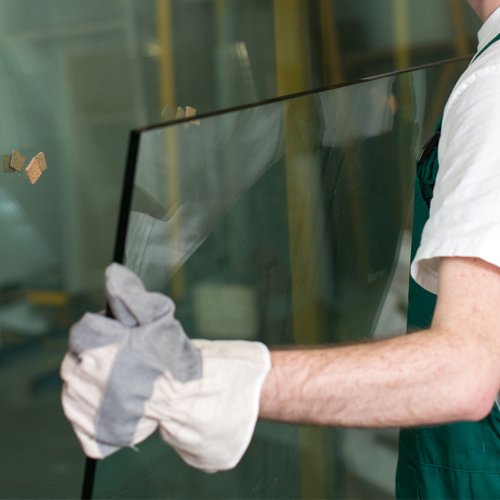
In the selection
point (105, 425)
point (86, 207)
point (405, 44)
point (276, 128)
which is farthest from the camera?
point (405, 44)

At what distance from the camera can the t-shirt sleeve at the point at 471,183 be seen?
49 centimetres

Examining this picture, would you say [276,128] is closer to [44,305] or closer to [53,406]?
[44,305]

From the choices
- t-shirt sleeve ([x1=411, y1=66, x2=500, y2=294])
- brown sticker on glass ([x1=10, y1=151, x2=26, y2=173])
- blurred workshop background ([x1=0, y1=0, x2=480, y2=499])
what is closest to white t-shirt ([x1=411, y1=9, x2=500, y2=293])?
t-shirt sleeve ([x1=411, y1=66, x2=500, y2=294])

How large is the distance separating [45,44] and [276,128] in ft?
1.49

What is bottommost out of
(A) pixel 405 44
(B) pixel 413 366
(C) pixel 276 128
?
(B) pixel 413 366

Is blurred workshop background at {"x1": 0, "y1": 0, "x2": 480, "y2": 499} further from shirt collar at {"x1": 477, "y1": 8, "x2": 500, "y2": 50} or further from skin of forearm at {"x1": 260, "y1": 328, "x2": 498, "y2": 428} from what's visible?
skin of forearm at {"x1": 260, "y1": 328, "x2": 498, "y2": 428}

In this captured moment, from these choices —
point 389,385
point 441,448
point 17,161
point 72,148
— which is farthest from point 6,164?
point 441,448

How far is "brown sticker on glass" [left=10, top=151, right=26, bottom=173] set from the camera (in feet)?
2.66

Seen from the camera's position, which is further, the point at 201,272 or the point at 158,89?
the point at 158,89

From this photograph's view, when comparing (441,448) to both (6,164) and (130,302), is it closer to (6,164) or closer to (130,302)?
(130,302)

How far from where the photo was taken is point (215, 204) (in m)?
0.77

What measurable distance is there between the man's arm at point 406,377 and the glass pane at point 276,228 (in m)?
0.27

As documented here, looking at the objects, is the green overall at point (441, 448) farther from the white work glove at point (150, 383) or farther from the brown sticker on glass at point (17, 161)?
the brown sticker on glass at point (17, 161)

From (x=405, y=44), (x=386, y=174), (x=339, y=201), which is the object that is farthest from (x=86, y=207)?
(x=405, y=44)
